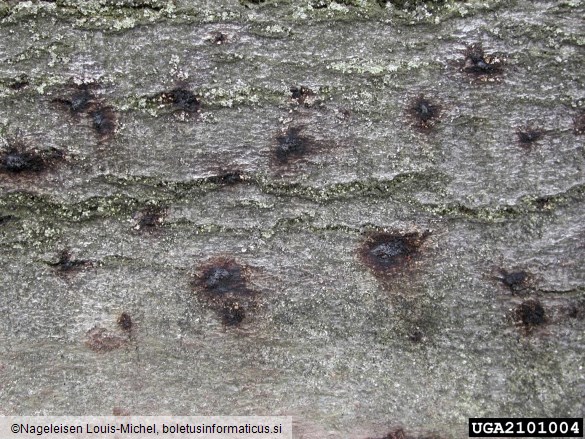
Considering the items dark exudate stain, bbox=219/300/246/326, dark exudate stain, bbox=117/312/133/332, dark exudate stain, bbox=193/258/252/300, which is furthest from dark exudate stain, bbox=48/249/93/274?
dark exudate stain, bbox=219/300/246/326

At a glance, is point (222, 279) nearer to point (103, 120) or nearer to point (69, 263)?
point (69, 263)

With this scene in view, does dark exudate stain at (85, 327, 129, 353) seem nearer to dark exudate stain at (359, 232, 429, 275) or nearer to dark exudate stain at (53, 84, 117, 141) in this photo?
dark exudate stain at (53, 84, 117, 141)

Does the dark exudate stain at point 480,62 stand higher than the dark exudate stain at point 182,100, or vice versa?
the dark exudate stain at point 480,62

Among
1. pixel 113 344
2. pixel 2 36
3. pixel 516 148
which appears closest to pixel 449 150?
pixel 516 148

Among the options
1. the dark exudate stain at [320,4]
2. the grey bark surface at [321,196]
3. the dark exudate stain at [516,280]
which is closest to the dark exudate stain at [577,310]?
the grey bark surface at [321,196]

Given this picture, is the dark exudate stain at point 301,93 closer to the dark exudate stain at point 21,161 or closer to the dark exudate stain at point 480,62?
the dark exudate stain at point 480,62
